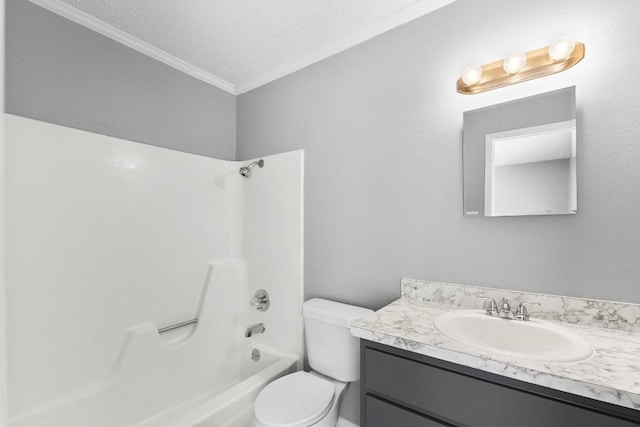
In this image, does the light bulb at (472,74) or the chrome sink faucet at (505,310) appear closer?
the chrome sink faucet at (505,310)

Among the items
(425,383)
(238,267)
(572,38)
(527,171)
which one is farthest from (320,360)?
(572,38)

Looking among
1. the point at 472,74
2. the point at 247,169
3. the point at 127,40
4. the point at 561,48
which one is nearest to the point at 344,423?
the point at 247,169

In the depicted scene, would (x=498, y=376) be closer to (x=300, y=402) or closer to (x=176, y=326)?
(x=300, y=402)

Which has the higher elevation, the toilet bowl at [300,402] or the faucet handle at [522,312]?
the faucet handle at [522,312]

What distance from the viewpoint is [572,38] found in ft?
3.76

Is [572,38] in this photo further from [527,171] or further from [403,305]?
[403,305]

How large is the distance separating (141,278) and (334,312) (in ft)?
3.84

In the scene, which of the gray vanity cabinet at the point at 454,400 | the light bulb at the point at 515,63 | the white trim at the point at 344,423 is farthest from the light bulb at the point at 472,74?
the white trim at the point at 344,423

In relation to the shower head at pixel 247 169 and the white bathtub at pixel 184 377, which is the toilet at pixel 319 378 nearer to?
the white bathtub at pixel 184 377

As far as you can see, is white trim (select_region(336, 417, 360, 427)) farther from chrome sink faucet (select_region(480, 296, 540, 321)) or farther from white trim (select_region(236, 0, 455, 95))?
white trim (select_region(236, 0, 455, 95))

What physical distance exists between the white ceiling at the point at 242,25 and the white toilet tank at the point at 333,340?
5.23 ft

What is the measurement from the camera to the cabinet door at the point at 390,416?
38.3 inches

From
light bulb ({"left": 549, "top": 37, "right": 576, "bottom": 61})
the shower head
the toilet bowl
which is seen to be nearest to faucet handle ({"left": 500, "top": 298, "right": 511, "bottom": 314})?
the toilet bowl

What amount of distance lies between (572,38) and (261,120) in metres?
1.85
